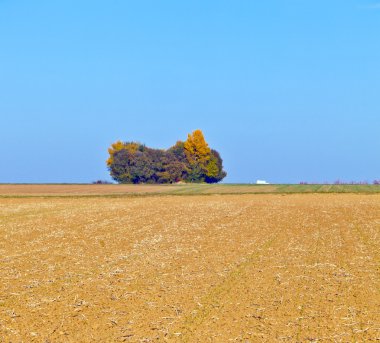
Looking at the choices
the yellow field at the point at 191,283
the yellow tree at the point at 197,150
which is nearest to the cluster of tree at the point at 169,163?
the yellow tree at the point at 197,150

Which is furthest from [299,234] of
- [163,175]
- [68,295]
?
[163,175]

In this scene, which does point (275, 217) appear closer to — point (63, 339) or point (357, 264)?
point (357, 264)

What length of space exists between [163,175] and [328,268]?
87272mm

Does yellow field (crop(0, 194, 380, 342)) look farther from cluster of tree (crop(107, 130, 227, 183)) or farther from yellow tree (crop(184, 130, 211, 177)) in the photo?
yellow tree (crop(184, 130, 211, 177))

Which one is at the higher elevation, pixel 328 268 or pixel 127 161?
pixel 127 161

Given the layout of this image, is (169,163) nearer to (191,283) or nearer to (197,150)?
(197,150)

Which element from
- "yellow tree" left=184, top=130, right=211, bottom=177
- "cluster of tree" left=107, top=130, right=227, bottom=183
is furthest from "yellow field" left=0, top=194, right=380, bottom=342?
"yellow tree" left=184, top=130, right=211, bottom=177

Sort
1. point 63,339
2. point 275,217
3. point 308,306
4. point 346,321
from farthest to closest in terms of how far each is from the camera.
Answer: point 275,217
point 308,306
point 346,321
point 63,339

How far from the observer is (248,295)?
13523 millimetres

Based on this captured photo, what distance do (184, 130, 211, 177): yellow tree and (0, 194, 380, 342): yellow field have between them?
253 feet

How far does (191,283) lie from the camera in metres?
14.9

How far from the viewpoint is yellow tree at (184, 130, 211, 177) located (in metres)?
106

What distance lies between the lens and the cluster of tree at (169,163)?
103375 mm

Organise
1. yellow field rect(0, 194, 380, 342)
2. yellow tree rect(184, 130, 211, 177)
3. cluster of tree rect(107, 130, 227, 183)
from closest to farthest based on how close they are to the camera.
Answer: yellow field rect(0, 194, 380, 342)
cluster of tree rect(107, 130, 227, 183)
yellow tree rect(184, 130, 211, 177)
